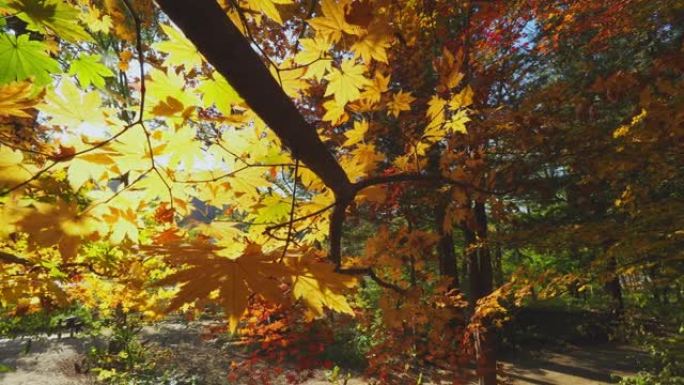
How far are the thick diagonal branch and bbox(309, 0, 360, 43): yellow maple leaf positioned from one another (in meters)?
0.50

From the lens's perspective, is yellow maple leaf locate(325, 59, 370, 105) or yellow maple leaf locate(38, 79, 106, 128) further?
yellow maple leaf locate(325, 59, 370, 105)

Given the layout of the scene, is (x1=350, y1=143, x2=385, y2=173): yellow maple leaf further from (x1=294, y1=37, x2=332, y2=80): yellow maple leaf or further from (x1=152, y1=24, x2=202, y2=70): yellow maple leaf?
(x1=152, y1=24, x2=202, y2=70): yellow maple leaf

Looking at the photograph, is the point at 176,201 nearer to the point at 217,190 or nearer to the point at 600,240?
the point at 217,190

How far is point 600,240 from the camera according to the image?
315 centimetres

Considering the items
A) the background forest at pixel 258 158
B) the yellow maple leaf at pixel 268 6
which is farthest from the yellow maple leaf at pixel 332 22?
the yellow maple leaf at pixel 268 6

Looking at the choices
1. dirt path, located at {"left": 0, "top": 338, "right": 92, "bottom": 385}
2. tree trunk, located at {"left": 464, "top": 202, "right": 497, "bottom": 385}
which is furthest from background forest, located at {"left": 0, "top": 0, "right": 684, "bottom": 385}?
dirt path, located at {"left": 0, "top": 338, "right": 92, "bottom": 385}

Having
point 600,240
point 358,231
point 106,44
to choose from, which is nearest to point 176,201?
point 600,240

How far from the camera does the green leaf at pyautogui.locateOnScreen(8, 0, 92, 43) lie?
3.46ft

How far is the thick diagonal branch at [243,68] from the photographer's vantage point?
627mm

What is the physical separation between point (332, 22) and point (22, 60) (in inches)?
37.2

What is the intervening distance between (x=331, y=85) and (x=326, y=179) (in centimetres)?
57

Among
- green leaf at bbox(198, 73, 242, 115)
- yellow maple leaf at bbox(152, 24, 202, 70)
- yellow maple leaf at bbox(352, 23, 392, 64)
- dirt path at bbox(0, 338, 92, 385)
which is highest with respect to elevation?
yellow maple leaf at bbox(352, 23, 392, 64)

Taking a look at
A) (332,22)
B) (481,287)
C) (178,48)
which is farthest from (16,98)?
(481,287)

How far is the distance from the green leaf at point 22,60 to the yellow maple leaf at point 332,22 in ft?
2.64
